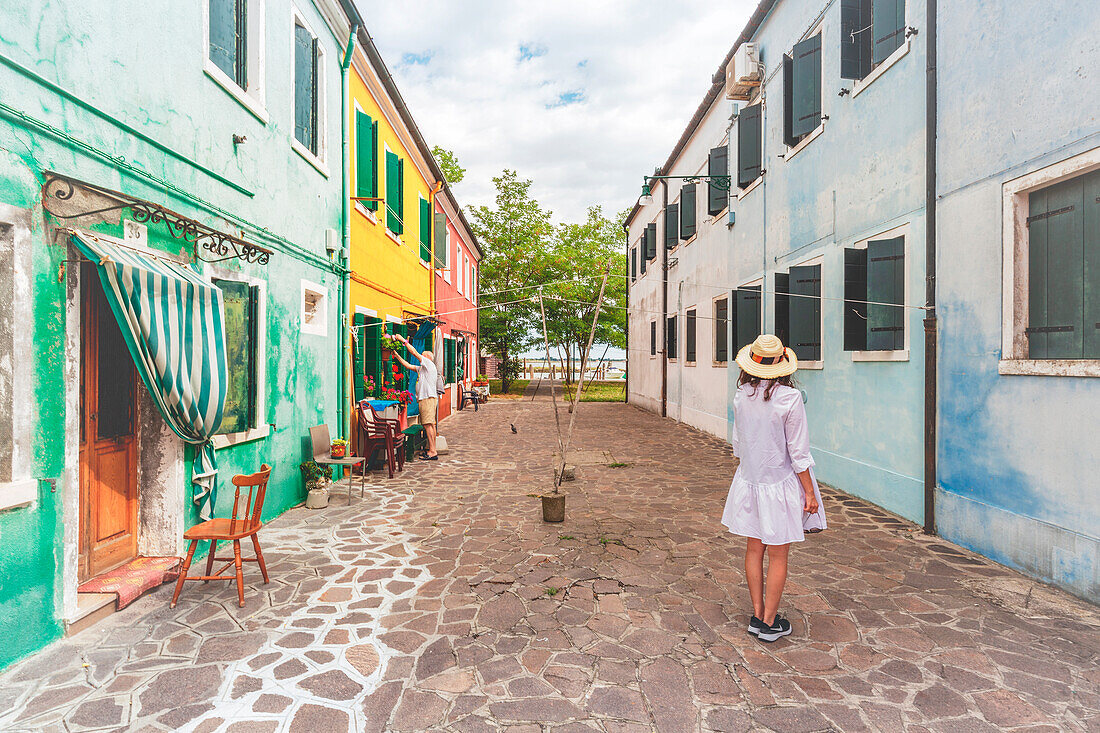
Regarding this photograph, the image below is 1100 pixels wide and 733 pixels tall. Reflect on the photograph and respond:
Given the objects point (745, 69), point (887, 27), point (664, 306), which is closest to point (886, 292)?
point (887, 27)

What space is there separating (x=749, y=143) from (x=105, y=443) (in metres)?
9.84

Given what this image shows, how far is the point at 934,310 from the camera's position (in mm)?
5656

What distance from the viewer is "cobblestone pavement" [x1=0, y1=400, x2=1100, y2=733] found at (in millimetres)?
2848

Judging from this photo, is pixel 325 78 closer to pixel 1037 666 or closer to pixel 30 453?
pixel 30 453

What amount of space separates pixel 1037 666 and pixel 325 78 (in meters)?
8.92

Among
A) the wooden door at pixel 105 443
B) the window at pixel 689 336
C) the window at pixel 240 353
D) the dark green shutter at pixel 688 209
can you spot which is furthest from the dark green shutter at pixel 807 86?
the wooden door at pixel 105 443

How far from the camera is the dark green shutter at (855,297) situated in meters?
6.84

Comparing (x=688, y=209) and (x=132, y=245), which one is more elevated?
(x=688, y=209)

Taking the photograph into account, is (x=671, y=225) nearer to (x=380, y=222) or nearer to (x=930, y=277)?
(x=380, y=222)

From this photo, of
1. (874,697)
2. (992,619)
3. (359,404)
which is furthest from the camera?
(359,404)

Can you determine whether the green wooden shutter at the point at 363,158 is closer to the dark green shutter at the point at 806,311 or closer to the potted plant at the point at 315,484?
the potted plant at the point at 315,484

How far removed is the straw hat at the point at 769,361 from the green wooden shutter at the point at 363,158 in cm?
687

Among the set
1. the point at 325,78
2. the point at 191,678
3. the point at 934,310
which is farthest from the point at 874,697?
the point at 325,78

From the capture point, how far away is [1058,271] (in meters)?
4.46
